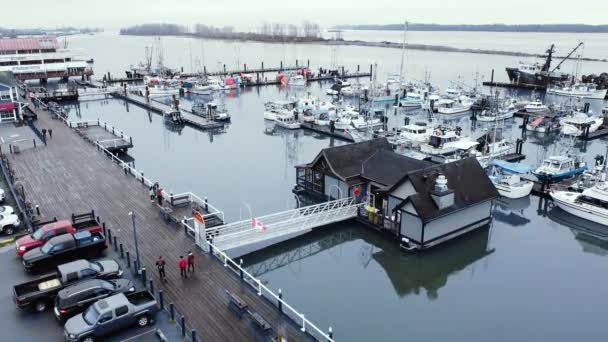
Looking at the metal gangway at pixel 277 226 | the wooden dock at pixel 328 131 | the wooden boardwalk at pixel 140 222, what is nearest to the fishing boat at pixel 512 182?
the metal gangway at pixel 277 226

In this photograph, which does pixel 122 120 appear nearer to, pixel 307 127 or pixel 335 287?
pixel 307 127

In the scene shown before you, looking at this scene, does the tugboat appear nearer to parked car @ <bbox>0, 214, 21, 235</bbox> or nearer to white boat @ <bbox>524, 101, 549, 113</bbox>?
white boat @ <bbox>524, 101, 549, 113</bbox>

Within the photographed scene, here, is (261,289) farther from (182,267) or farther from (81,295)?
(81,295)

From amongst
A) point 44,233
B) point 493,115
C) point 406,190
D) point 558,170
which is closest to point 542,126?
point 493,115

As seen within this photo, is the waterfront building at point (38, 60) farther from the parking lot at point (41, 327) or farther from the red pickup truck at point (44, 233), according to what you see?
the parking lot at point (41, 327)

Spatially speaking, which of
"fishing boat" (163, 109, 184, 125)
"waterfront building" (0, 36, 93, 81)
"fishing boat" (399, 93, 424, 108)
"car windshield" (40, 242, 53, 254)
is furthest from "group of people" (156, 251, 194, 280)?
"waterfront building" (0, 36, 93, 81)

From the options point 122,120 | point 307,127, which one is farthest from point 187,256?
point 122,120
